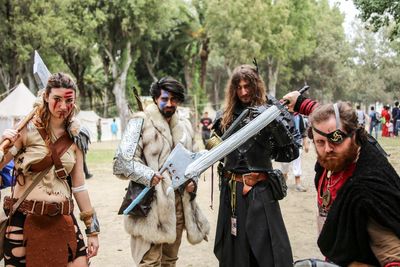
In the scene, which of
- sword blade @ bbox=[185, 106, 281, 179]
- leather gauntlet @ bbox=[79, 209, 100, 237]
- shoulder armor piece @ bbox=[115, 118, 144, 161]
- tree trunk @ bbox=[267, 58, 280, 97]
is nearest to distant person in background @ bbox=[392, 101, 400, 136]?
tree trunk @ bbox=[267, 58, 280, 97]

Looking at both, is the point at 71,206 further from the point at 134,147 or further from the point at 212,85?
the point at 212,85

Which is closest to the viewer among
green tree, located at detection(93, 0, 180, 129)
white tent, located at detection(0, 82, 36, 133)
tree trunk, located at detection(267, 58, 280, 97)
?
white tent, located at detection(0, 82, 36, 133)

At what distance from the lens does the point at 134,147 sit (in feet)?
11.9

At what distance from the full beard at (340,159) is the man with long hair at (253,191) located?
110 centimetres

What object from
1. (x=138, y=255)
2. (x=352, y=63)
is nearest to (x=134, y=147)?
(x=138, y=255)

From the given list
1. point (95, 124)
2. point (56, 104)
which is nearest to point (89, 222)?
point (56, 104)

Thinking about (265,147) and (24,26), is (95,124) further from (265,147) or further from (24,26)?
(265,147)

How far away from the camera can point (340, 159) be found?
7.21ft

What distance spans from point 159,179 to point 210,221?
4094 mm

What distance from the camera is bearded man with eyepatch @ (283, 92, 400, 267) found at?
6.32 ft

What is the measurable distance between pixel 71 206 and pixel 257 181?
4.45ft

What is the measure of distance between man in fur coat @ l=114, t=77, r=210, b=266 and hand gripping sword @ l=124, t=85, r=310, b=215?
0.28 m

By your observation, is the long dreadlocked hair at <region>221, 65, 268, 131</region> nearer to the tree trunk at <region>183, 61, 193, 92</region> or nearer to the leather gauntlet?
Result: the leather gauntlet

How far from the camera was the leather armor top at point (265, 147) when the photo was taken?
337 cm
